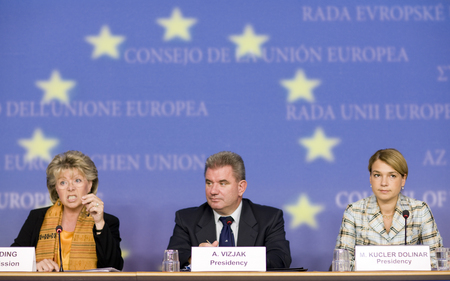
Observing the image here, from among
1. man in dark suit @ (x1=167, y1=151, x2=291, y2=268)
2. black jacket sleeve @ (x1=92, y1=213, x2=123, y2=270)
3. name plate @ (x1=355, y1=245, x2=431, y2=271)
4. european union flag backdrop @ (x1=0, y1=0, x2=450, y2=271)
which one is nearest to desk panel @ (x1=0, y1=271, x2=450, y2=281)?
name plate @ (x1=355, y1=245, x2=431, y2=271)

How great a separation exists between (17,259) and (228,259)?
95 cm

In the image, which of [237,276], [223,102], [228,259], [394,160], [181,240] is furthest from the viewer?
[223,102]

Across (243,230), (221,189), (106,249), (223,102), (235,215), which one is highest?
(223,102)

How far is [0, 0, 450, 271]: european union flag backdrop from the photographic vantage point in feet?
13.0

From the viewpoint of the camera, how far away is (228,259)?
2.27 metres

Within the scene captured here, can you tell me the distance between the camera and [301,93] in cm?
404

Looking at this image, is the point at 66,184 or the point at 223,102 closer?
the point at 66,184

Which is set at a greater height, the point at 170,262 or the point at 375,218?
the point at 375,218

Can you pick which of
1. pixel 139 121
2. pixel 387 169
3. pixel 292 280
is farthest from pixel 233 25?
pixel 292 280

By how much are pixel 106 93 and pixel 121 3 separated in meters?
0.74

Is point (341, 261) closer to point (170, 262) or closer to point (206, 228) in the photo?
point (170, 262)

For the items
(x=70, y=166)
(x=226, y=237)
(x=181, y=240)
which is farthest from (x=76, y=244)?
(x=226, y=237)

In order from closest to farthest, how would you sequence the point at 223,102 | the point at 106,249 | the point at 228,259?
the point at 228,259 < the point at 106,249 < the point at 223,102

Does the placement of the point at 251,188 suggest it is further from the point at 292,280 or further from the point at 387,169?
the point at 292,280
